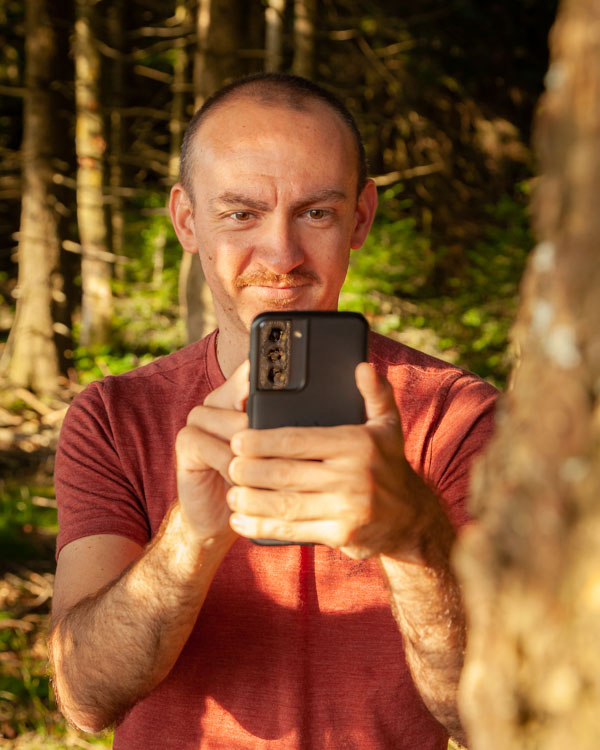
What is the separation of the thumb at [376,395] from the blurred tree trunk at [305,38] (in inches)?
294

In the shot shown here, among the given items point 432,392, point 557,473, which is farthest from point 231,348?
point 557,473

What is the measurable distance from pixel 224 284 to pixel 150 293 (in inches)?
417

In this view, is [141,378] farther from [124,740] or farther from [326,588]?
[124,740]

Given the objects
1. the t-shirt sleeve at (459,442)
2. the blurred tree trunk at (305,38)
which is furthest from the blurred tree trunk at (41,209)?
the t-shirt sleeve at (459,442)

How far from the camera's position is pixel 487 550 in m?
0.77

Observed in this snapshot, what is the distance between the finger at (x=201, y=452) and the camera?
1435 mm

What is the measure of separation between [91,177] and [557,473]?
11511 millimetres

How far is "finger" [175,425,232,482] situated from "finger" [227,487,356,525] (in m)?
0.16

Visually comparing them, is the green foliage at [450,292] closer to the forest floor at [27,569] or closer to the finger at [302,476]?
the forest floor at [27,569]

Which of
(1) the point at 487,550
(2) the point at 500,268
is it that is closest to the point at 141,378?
(1) the point at 487,550

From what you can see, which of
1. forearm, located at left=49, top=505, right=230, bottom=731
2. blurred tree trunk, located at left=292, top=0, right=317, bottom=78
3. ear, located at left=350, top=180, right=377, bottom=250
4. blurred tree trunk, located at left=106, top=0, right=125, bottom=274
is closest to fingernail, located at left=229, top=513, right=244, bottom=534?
forearm, located at left=49, top=505, right=230, bottom=731

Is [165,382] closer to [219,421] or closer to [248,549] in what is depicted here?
[248,549]

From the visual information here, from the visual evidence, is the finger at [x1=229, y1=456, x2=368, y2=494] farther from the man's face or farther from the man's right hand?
the man's face

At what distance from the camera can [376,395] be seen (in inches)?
51.9
